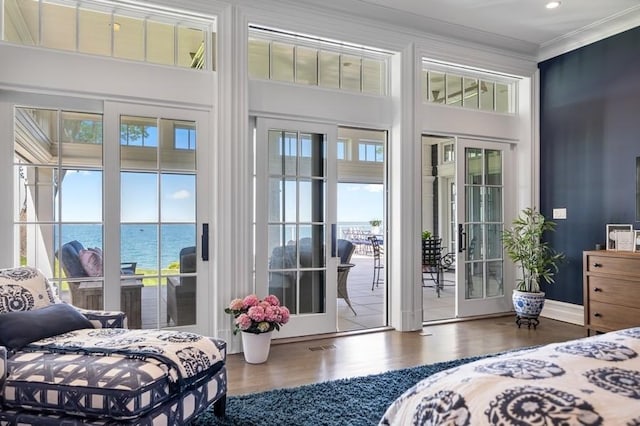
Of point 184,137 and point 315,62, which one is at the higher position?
point 315,62

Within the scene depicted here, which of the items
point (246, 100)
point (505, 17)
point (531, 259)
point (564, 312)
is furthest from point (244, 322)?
point (505, 17)

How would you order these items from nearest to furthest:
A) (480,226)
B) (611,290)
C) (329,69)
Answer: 1. (611,290)
2. (329,69)
3. (480,226)

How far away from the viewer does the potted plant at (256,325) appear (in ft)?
11.1

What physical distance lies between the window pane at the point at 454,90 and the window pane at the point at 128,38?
333cm

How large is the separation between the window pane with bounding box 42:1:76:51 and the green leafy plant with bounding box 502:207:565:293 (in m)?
4.66

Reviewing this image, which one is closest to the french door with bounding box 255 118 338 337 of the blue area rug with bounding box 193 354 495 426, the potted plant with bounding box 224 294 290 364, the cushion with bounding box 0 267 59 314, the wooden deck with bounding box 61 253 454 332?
the potted plant with bounding box 224 294 290 364

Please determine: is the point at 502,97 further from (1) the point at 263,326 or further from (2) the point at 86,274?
(2) the point at 86,274

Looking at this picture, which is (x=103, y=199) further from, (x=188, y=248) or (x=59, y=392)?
(x=59, y=392)

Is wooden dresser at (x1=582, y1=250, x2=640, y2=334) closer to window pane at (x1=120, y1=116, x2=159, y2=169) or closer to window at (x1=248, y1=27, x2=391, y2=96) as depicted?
window at (x1=248, y1=27, x2=391, y2=96)

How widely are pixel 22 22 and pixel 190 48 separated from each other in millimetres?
1240

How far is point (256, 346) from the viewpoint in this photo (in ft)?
11.2

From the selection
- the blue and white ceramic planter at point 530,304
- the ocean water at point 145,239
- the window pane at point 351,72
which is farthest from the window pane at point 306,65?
the blue and white ceramic planter at point 530,304

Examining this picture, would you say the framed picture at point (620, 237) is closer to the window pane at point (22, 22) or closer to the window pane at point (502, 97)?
the window pane at point (502, 97)

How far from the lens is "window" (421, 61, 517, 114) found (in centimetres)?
490
